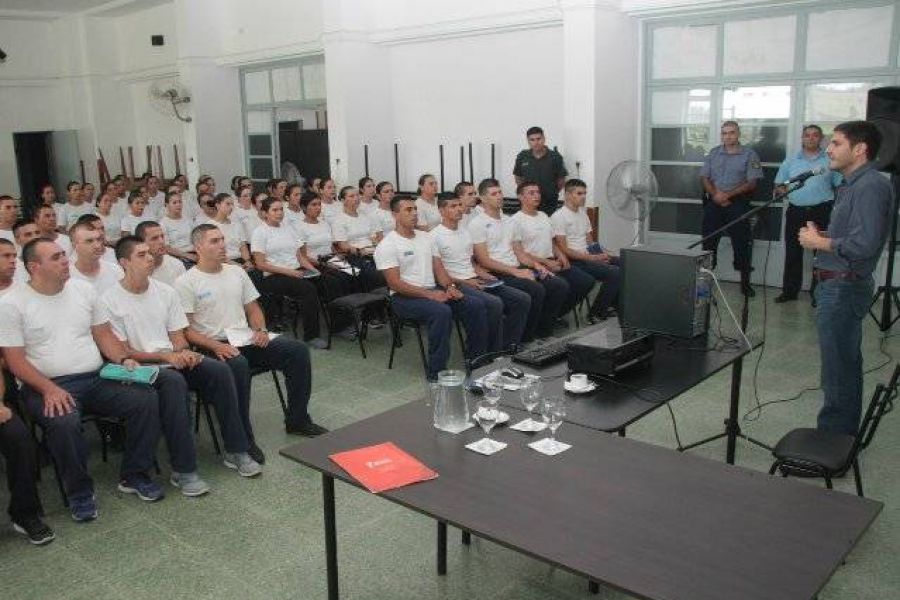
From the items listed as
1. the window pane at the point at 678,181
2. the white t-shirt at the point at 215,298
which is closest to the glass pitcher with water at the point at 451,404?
the white t-shirt at the point at 215,298

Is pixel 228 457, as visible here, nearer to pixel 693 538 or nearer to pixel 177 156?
pixel 693 538

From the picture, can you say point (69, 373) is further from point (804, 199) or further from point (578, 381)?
point (804, 199)

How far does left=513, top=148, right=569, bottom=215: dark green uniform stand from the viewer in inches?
318

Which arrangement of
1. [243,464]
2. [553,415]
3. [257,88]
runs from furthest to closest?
1. [257,88]
2. [243,464]
3. [553,415]

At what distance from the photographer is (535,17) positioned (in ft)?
27.6

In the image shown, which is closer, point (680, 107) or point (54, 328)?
point (54, 328)

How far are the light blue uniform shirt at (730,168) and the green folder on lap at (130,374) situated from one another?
572 cm

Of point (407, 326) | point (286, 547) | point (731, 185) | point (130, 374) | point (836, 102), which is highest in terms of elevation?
point (836, 102)

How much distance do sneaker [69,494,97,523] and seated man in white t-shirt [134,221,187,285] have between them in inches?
56.4

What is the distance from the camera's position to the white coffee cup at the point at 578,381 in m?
3.09

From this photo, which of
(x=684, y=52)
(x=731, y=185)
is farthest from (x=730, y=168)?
(x=684, y=52)

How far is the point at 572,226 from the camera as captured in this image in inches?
271

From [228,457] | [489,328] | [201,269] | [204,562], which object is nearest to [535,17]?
[489,328]

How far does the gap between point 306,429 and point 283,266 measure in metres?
2.31
